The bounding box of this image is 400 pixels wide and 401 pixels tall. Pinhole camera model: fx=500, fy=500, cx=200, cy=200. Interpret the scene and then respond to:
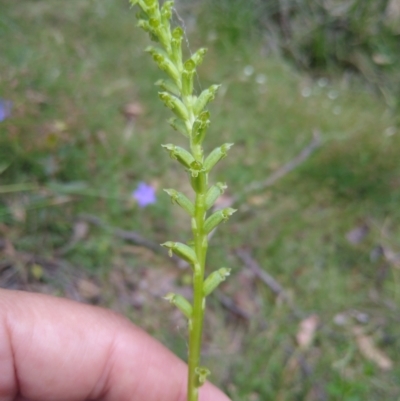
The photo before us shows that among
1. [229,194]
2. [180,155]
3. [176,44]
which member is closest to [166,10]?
[176,44]

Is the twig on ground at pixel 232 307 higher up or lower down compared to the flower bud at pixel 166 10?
lower down

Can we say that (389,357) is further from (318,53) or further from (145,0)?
(318,53)

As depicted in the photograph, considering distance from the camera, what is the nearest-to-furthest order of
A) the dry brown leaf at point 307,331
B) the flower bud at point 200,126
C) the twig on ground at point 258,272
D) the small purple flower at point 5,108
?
the flower bud at point 200,126
the small purple flower at point 5,108
the dry brown leaf at point 307,331
the twig on ground at point 258,272

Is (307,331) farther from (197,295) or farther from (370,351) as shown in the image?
(197,295)

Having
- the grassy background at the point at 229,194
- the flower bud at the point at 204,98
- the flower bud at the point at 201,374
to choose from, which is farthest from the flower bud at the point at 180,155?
the grassy background at the point at 229,194

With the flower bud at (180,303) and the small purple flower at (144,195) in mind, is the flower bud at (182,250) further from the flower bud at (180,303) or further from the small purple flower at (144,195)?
the small purple flower at (144,195)

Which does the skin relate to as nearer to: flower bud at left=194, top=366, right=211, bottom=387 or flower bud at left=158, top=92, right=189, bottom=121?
flower bud at left=194, top=366, right=211, bottom=387
